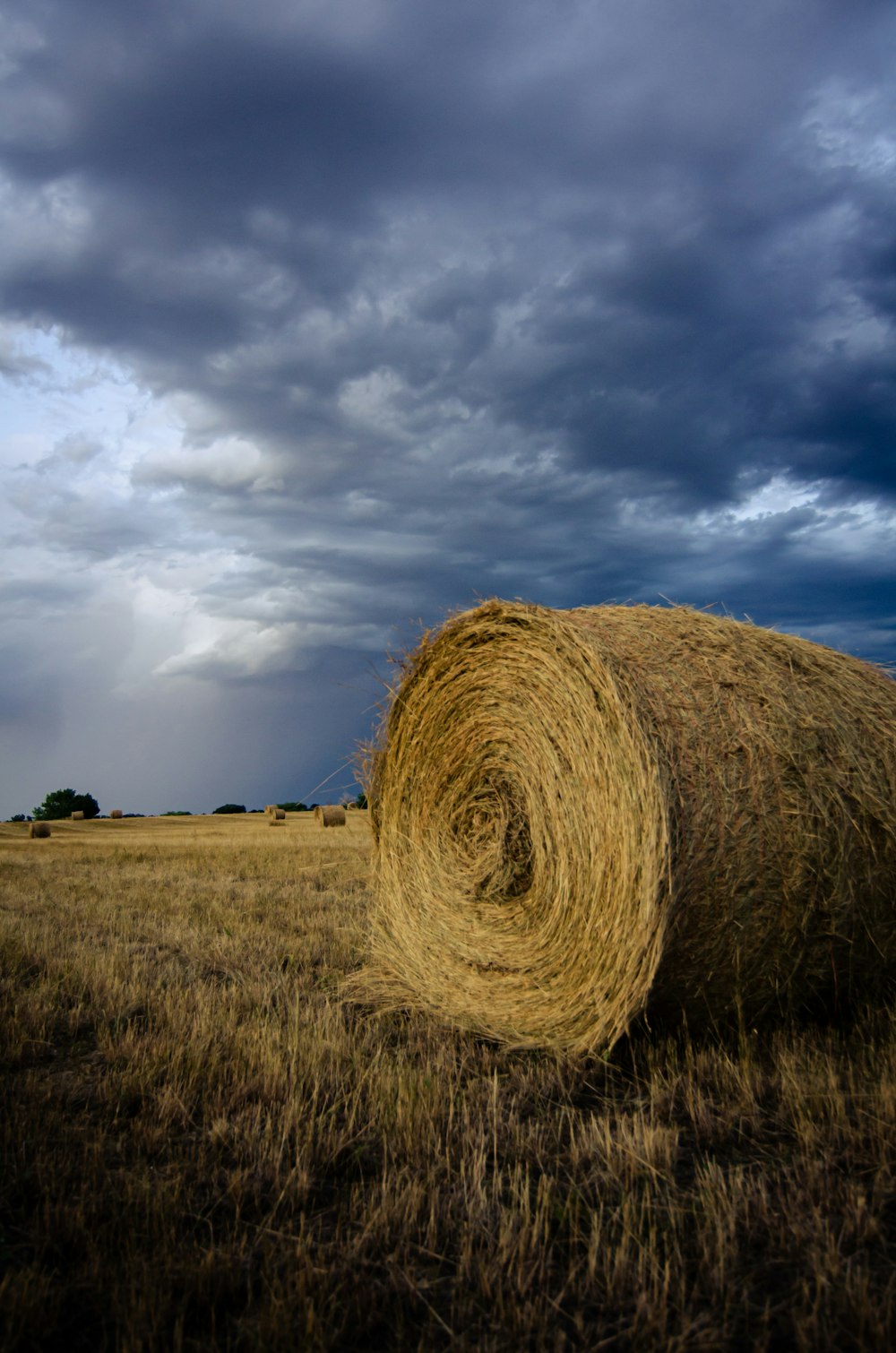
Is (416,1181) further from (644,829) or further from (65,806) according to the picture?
(65,806)

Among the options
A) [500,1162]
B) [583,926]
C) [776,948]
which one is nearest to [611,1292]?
[500,1162]

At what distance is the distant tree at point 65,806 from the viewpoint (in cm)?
4482

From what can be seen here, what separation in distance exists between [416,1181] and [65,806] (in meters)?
47.5

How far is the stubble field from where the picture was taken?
232cm

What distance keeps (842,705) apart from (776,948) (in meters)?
1.60

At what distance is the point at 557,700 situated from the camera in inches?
200

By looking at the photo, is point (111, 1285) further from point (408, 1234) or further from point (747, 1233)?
point (747, 1233)

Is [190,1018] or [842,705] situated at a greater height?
[842,705]

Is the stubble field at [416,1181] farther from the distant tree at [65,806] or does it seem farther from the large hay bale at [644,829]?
the distant tree at [65,806]

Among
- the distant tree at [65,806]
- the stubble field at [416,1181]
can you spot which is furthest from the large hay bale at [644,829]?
the distant tree at [65,806]

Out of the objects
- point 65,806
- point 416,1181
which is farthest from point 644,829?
point 65,806

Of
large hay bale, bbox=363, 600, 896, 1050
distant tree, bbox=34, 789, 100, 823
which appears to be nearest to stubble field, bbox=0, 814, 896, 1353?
large hay bale, bbox=363, 600, 896, 1050

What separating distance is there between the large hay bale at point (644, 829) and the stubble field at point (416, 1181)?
324mm

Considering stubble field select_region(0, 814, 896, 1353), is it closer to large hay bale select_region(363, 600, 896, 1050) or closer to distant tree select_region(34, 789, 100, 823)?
large hay bale select_region(363, 600, 896, 1050)
